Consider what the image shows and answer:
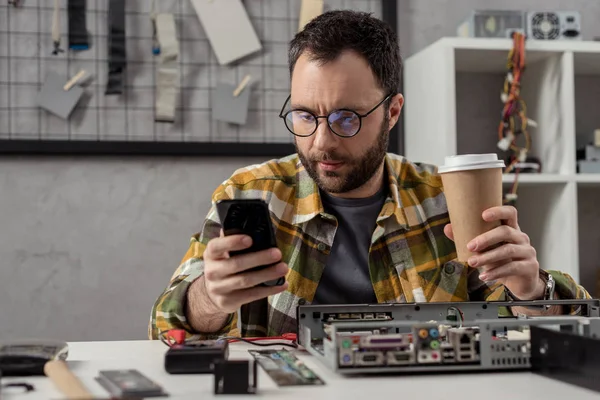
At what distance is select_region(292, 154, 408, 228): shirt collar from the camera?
5.44ft

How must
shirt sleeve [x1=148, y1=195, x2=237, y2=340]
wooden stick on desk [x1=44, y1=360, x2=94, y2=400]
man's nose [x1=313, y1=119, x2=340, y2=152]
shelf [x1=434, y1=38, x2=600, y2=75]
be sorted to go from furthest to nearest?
shelf [x1=434, y1=38, x2=600, y2=75]
man's nose [x1=313, y1=119, x2=340, y2=152]
shirt sleeve [x1=148, y1=195, x2=237, y2=340]
wooden stick on desk [x1=44, y1=360, x2=94, y2=400]

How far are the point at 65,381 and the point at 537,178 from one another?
1.82 metres

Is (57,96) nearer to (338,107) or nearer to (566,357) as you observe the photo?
(338,107)

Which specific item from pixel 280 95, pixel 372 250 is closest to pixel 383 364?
pixel 372 250

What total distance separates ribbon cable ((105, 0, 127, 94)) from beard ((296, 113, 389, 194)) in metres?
1.05

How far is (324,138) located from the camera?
1538mm

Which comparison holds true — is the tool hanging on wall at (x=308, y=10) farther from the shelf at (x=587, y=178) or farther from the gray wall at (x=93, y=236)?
the shelf at (x=587, y=178)

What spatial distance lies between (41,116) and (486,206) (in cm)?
170

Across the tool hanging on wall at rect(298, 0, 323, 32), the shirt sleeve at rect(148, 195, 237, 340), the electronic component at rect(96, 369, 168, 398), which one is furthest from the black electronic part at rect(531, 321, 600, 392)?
the tool hanging on wall at rect(298, 0, 323, 32)

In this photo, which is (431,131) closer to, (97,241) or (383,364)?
(97,241)

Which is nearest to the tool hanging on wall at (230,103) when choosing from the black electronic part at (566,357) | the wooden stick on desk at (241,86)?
the wooden stick on desk at (241,86)

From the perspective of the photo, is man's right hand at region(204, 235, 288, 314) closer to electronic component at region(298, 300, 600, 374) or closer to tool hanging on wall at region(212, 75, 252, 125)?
electronic component at region(298, 300, 600, 374)

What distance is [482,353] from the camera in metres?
0.99

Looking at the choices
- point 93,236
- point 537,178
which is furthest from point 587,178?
point 93,236
